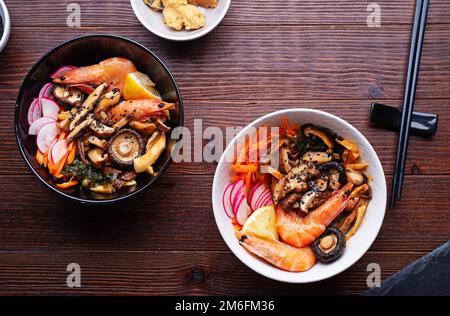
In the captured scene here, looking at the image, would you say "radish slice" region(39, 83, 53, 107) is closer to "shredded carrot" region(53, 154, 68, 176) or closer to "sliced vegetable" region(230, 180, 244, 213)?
"shredded carrot" region(53, 154, 68, 176)

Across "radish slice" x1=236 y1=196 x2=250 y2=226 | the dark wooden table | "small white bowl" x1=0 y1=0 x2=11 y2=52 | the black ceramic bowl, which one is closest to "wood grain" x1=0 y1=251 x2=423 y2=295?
the dark wooden table

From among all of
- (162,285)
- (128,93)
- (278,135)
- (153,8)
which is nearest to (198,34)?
(153,8)

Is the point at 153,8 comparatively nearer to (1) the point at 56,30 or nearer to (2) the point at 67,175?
(1) the point at 56,30

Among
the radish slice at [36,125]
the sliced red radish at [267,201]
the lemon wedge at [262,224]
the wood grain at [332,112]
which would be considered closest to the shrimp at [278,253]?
the lemon wedge at [262,224]

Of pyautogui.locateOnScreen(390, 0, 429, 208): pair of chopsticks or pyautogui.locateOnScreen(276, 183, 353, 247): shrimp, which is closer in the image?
pyautogui.locateOnScreen(276, 183, 353, 247): shrimp

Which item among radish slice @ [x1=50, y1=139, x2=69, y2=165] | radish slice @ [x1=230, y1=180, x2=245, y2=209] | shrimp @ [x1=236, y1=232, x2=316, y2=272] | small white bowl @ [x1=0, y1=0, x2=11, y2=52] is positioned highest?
small white bowl @ [x1=0, y1=0, x2=11, y2=52]

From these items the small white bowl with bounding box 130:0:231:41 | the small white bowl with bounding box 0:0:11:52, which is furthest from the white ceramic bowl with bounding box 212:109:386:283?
the small white bowl with bounding box 0:0:11:52

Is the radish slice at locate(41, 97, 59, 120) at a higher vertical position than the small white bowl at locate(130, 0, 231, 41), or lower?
lower
